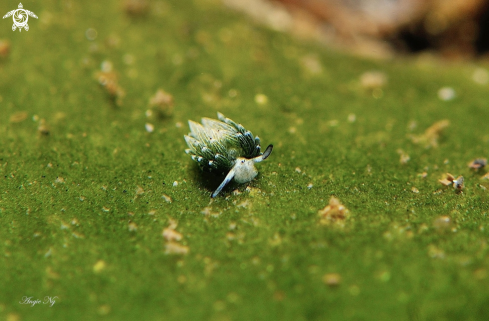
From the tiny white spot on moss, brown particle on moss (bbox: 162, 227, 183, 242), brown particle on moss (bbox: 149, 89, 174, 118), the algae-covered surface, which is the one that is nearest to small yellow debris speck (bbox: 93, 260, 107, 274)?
the algae-covered surface

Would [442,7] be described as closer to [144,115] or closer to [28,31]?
[144,115]

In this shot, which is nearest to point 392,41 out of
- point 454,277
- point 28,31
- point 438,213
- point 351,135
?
point 351,135

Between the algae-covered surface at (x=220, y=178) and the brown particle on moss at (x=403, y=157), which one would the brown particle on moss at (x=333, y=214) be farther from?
the brown particle on moss at (x=403, y=157)

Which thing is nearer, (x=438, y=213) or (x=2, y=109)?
(x=438, y=213)

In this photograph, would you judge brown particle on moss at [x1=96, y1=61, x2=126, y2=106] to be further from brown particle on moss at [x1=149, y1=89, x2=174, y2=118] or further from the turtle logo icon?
the turtle logo icon

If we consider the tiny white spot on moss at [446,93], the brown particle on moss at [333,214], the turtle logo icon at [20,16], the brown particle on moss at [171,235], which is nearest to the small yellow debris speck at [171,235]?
the brown particle on moss at [171,235]

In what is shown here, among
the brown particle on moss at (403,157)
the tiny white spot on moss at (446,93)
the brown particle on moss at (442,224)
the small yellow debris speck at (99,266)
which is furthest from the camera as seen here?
the tiny white spot on moss at (446,93)

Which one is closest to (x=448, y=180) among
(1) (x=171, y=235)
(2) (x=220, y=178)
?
(2) (x=220, y=178)
